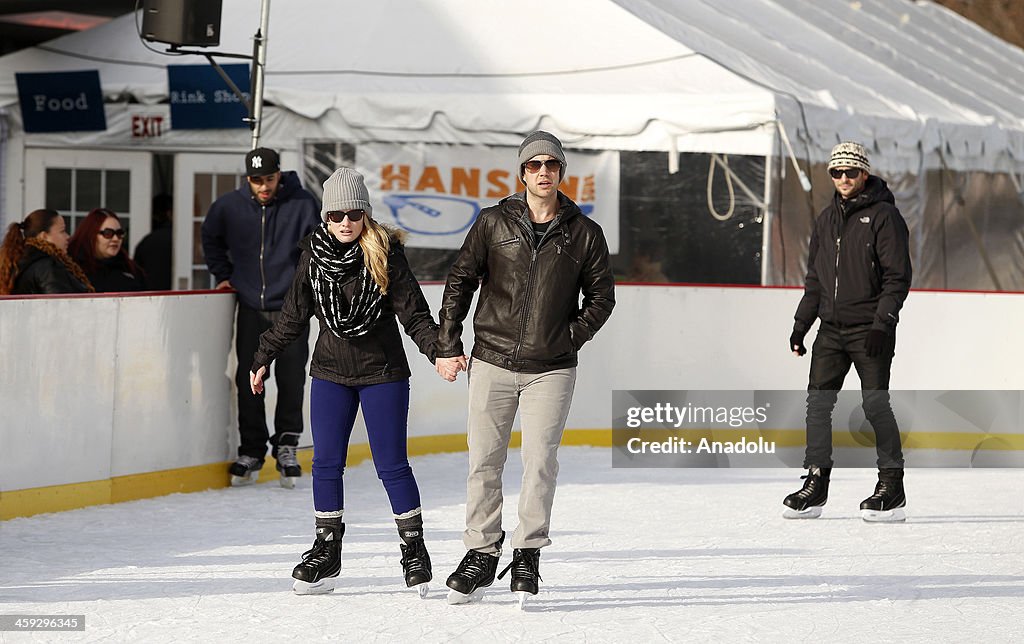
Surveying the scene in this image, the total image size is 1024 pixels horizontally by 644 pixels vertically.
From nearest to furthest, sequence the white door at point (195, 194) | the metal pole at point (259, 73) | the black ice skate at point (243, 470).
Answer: the black ice skate at point (243, 470), the metal pole at point (259, 73), the white door at point (195, 194)

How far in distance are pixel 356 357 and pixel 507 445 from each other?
0.57 meters

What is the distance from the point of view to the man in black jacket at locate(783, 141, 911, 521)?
683 centimetres

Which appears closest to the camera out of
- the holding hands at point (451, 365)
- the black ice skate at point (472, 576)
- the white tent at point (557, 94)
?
the holding hands at point (451, 365)

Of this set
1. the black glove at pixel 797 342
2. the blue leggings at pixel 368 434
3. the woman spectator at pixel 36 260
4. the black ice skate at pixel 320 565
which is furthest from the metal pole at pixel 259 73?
the black ice skate at pixel 320 565

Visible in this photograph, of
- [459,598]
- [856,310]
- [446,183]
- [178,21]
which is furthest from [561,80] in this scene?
[459,598]

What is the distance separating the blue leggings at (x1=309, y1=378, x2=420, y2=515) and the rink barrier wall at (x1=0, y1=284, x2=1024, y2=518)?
2060 millimetres

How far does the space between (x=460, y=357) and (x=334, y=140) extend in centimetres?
735

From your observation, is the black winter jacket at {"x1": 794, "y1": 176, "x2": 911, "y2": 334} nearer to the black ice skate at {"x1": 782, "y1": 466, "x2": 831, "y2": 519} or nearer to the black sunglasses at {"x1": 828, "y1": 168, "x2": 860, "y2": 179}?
the black sunglasses at {"x1": 828, "y1": 168, "x2": 860, "y2": 179}

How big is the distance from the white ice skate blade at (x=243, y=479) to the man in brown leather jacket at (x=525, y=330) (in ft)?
9.83

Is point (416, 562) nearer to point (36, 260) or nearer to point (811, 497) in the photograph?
point (811, 497)

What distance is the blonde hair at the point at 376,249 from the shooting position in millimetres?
5105

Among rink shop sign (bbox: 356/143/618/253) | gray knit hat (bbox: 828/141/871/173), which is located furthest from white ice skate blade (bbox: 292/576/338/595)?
rink shop sign (bbox: 356/143/618/253)

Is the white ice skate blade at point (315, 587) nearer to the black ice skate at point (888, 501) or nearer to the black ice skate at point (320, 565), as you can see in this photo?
the black ice skate at point (320, 565)

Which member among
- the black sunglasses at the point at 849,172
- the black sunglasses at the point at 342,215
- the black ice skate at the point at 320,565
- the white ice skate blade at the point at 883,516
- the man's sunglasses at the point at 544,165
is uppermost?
the black sunglasses at the point at 849,172
